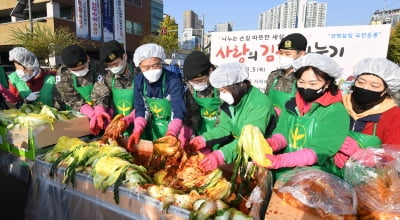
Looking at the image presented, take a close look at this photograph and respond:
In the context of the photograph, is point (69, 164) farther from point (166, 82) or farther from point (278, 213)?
point (278, 213)

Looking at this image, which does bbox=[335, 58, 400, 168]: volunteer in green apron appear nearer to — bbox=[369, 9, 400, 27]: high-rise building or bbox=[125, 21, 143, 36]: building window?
bbox=[369, 9, 400, 27]: high-rise building

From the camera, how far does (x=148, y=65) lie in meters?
2.69

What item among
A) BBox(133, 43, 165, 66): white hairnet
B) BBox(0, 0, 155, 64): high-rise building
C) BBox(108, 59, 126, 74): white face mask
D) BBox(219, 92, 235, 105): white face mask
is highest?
BBox(0, 0, 155, 64): high-rise building

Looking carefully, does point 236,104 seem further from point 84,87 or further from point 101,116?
point 84,87

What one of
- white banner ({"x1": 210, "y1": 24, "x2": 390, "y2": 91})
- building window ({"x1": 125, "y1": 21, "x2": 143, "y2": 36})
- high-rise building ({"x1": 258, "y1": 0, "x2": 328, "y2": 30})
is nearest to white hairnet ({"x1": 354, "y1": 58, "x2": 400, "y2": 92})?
white banner ({"x1": 210, "y1": 24, "x2": 390, "y2": 91})

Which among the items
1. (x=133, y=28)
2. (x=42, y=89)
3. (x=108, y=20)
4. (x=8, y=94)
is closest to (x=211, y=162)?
(x=42, y=89)

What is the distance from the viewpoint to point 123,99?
317 cm

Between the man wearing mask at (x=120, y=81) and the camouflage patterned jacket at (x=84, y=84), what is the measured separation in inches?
2.0

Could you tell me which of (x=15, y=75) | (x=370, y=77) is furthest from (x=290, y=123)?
(x=15, y=75)

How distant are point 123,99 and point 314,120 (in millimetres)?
2200

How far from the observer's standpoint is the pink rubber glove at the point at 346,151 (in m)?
1.81

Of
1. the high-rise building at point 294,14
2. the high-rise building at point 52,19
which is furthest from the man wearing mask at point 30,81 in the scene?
the high-rise building at point 294,14

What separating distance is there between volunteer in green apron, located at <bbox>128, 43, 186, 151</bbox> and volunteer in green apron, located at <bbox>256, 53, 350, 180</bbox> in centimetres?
111

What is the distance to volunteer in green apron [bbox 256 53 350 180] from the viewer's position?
172cm
